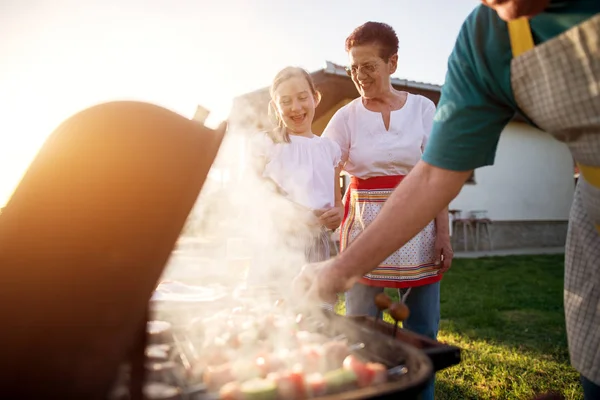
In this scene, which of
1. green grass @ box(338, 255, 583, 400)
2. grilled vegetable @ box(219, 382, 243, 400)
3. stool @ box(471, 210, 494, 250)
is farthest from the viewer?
stool @ box(471, 210, 494, 250)

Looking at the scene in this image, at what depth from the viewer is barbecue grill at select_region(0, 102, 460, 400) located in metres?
0.95

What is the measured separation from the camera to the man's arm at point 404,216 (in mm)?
1561

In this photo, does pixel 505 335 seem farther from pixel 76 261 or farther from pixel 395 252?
pixel 76 261

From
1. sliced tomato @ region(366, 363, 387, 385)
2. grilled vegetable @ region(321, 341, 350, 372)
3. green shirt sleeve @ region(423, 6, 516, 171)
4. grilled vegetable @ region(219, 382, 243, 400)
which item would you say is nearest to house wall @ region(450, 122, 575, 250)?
green shirt sleeve @ region(423, 6, 516, 171)

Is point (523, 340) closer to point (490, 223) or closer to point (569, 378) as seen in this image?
point (569, 378)

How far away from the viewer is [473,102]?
4.83ft

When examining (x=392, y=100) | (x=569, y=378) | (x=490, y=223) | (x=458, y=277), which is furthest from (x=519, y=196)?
(x=392, y=100)

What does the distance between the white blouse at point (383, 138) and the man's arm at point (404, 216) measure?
1.13m

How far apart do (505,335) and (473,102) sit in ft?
13.1

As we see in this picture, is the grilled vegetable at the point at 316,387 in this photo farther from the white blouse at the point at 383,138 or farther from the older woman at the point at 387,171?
the white blouse at the point at 383,138

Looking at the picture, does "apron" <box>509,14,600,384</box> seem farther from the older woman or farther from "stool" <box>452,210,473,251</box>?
"stool" <box>452,210,473,251</box>

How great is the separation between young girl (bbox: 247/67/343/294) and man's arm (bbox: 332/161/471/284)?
1.31 meters

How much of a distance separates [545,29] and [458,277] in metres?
7.18

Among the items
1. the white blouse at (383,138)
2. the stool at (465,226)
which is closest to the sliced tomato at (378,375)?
the white blouse at (383,138)
